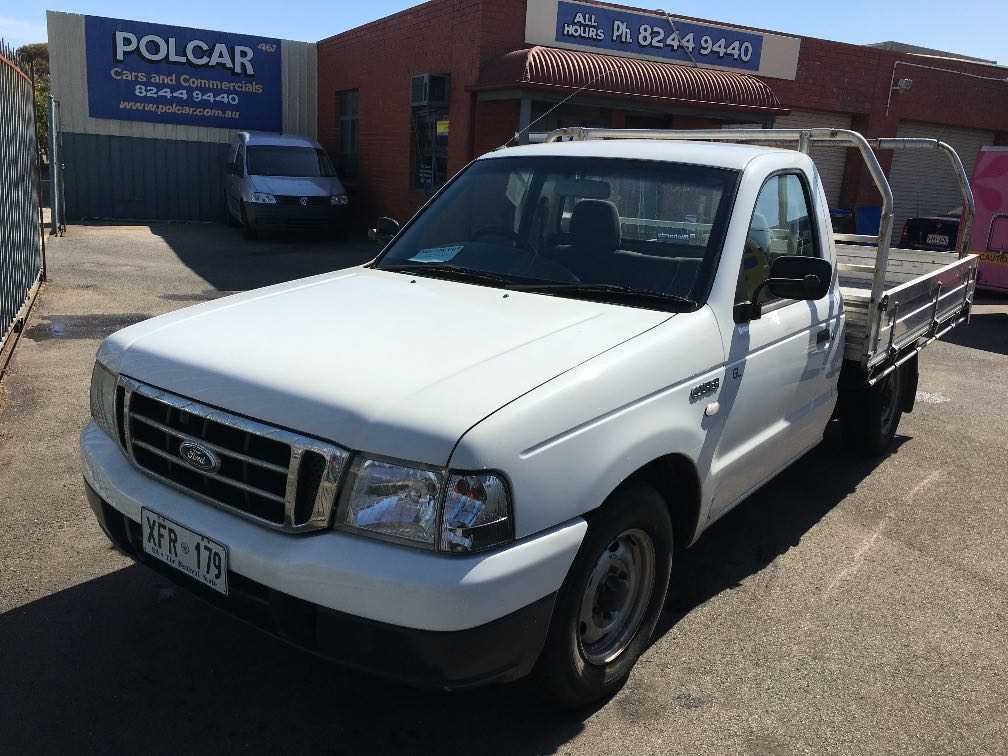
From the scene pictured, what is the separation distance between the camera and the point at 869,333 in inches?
181

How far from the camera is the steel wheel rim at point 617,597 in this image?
2.89m

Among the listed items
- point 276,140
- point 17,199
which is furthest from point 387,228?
point 276,140

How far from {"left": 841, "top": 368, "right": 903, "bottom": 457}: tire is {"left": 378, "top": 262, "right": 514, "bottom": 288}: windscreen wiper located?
2.99 meters

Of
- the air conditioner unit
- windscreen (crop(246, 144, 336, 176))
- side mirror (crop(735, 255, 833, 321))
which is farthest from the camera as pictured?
windscreen (crop(246, 144, 336, 176))

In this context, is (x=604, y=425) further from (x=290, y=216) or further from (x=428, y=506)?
(x=290, y=216)

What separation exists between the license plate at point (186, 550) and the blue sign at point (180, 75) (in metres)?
19.3

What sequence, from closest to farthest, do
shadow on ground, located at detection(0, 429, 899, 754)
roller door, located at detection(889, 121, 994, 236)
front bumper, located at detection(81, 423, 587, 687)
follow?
front bumper, located at detection(81, 423, 587, 687) < shadow on ground, located at detection(0, 429, 899, 754) < roller door, located at detection(889, 121, 994, 236)

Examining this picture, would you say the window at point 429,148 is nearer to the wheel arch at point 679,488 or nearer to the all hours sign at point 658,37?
the all hours sign at point 658,37

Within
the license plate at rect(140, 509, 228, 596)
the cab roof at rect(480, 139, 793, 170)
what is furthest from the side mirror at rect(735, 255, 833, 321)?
the license plate at rect(140, 509, 228, 596)

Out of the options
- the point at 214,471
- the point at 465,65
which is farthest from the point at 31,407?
the point at 465,65

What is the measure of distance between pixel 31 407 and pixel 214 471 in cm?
401

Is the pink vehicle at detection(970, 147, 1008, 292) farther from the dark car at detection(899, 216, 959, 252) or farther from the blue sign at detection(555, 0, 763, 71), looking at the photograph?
the blue sign at detection(555, 0, 763, 71)

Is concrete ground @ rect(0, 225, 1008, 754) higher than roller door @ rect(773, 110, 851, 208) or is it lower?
lower

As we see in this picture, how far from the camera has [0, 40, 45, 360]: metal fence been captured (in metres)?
7.61
